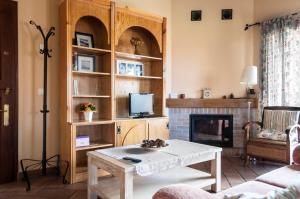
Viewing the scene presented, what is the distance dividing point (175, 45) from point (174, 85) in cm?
77

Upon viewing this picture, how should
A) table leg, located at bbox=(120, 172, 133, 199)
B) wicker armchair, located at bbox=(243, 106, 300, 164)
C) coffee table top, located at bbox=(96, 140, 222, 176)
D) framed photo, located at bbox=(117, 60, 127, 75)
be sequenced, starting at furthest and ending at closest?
framed photo, located at bbox=(117, 60, 127, 75) < wicker armchair, located at bbox=(243, 106, 300, 164) < coffee table top, located at bbox=(96, 140, 222, 176) < table leg, located at bbox=(120, 172, 133, 199)

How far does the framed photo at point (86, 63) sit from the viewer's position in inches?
136

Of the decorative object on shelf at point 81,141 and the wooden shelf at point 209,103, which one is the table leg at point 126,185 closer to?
the decorative object on shelf at point 81,141

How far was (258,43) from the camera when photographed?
14.6 feet

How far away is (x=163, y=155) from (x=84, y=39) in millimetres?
2111

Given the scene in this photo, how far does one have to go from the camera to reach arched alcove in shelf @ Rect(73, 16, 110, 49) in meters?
3.53

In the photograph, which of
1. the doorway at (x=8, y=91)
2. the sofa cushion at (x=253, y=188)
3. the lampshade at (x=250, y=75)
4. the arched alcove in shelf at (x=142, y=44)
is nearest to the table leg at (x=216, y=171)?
the sofa cushion at (x=253, y=188)

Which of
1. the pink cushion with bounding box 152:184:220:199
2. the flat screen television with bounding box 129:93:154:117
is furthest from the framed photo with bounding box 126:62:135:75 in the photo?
the pink cushion with bounding box 152:184:220:199

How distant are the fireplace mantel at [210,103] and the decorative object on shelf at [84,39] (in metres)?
1.80

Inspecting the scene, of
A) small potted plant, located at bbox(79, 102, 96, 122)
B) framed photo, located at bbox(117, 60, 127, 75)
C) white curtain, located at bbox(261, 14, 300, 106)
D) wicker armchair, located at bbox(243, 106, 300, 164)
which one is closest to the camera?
small potted plant, located at bbox(79, 102, 96, 122)

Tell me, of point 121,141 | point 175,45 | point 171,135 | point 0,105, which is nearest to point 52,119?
point 0,105

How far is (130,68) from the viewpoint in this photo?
405 cm

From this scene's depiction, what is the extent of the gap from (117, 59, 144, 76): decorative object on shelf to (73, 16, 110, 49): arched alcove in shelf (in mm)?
408

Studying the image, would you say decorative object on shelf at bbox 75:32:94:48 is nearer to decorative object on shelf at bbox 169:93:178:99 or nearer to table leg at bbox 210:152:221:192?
decorative object on shelf at bbox 169:93:178:99
